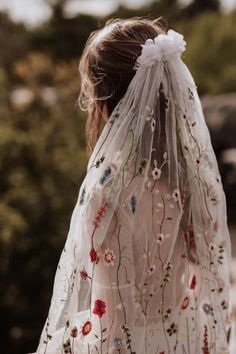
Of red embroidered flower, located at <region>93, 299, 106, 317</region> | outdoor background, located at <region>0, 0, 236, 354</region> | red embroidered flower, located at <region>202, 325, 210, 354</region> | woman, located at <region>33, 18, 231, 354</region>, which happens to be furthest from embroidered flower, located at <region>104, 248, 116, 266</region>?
outdoor background, located at <region>0, 0, 236, 354</region>

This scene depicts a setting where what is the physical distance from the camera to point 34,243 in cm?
482

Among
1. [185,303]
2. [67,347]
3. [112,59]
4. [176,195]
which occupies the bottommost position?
[67,347]

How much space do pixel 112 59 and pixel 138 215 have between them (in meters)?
0.45

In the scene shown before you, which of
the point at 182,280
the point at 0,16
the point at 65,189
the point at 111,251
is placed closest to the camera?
the point at 111,251

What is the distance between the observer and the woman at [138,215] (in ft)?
6.29

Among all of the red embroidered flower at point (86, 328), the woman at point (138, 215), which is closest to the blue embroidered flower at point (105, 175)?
the woman at point (138, 215)

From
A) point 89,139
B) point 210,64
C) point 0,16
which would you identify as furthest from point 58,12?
point 89,139

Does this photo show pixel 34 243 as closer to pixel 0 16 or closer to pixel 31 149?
pixel 31 149

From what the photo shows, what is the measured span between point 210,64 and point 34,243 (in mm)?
8493

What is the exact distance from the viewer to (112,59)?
199 cm

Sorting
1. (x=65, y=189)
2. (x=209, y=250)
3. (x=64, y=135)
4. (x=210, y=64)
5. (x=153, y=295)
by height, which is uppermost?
(x=210, y=64)

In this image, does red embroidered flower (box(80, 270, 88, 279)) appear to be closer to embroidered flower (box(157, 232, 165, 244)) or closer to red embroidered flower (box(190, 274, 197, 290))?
embroidered flower (box(157, 232, 165, 244))

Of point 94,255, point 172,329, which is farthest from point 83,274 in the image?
point 172,329

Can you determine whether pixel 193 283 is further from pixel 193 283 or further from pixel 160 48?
pixel 160 48
